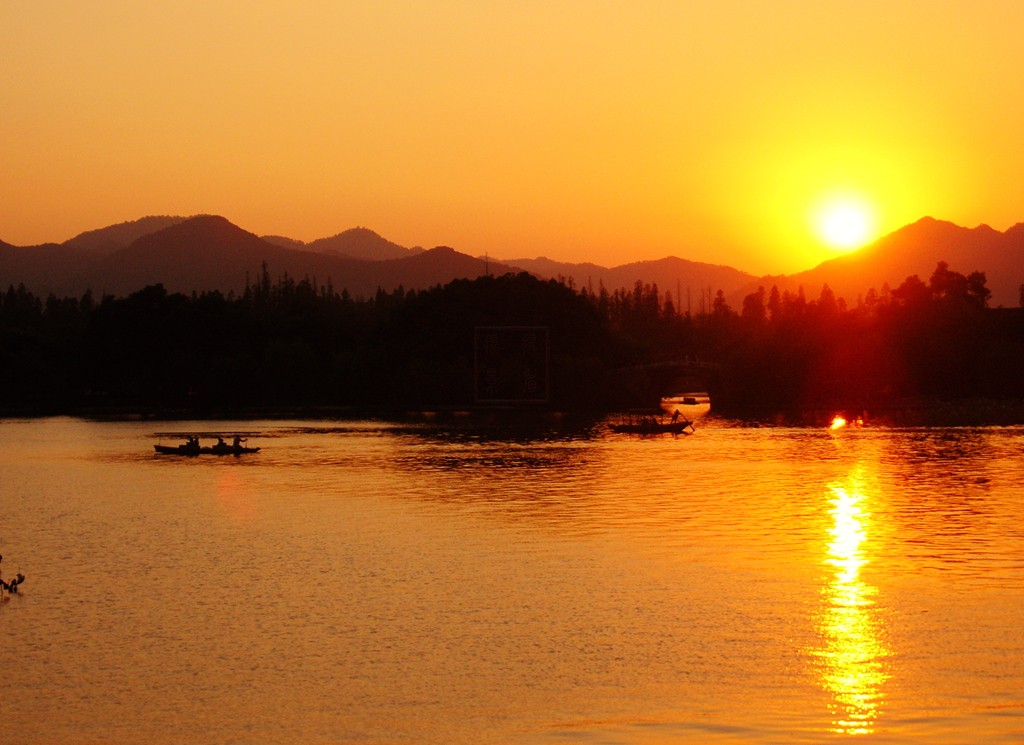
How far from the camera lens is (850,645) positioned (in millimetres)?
29031

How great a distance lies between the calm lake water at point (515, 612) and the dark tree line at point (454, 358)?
81587 mm

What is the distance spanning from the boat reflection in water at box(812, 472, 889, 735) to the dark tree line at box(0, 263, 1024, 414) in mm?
108205

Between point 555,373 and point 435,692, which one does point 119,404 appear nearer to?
point 555,373

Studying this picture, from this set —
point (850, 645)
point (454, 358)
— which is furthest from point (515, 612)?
point (454, 358)

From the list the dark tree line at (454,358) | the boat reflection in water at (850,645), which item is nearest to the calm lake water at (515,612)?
the boat reflection in water at (850,645)

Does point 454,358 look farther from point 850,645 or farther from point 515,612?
point 850,645

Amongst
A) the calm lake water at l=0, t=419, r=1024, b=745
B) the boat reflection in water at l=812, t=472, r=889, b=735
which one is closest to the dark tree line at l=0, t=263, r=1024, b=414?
the calm lake water at l=0, t=419, r=1024, b=745

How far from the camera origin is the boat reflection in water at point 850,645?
23328 millimetres

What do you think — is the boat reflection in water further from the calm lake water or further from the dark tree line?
the dark tree line

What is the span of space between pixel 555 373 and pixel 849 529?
101043 mm

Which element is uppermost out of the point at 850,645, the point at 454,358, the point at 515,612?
the point at 454,358

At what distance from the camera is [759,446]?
100000 mm

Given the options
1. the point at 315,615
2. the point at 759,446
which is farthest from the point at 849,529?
the point at 759,446

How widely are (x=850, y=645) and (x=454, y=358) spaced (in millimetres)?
126842
